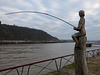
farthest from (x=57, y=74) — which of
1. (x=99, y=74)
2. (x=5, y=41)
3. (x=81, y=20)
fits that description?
(x=5, y=41)

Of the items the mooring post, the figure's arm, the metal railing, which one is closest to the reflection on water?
the metal railing

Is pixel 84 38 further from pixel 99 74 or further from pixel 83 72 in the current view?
pixel 99 74

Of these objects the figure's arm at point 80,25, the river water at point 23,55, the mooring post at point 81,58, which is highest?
the figure's arm at point 80,25

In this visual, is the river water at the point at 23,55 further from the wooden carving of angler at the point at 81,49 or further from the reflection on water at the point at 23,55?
the wooden carving of angler at the point at 81,49

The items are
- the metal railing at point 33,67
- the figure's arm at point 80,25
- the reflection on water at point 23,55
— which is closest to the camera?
the figure's arm at point 80,25

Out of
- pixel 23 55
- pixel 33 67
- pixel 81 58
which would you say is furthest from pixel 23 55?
pixel 81 58

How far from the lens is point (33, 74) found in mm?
9195

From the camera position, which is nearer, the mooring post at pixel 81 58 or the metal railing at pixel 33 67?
the mooring post at pixel 81 58

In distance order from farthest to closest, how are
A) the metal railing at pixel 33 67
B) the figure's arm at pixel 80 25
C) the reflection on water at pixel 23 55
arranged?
1. the reflection on water at pixel 23 55
2. the metal railing at pixel 33 67
3. the figure's arm at pixel 80 25

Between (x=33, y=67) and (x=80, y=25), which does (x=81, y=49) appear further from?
(x=33, y=67)

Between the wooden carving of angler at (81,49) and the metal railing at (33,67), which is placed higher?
the wooden carving of angler at (81,49)

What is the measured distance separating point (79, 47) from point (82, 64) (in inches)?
27.7

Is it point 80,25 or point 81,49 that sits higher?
point 80,25

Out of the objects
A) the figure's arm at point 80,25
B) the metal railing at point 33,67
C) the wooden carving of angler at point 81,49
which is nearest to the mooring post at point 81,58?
the wooden carving of angler at point 81,49
